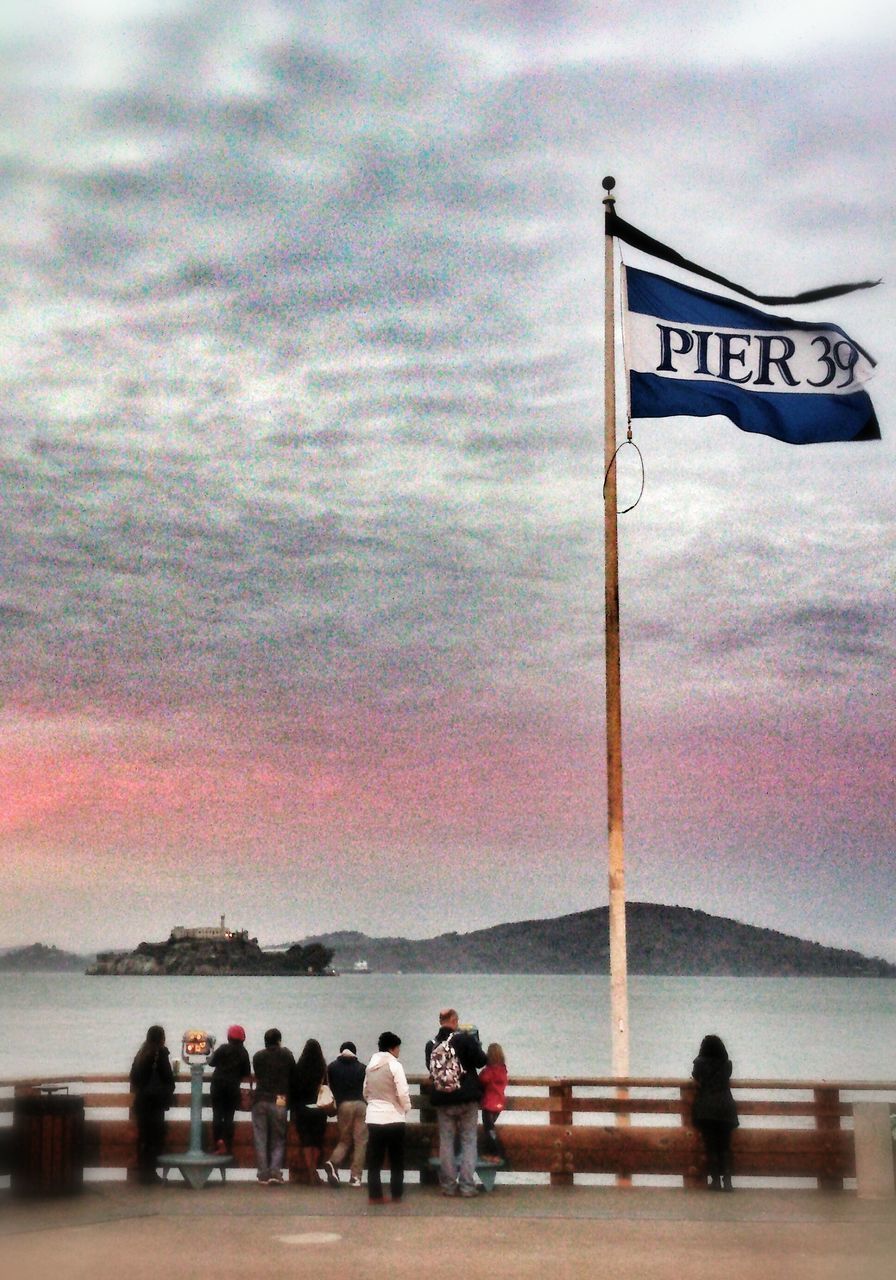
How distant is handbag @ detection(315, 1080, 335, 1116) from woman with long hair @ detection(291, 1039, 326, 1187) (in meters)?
0.03

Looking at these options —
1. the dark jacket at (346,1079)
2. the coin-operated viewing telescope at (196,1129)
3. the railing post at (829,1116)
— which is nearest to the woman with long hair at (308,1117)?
the dark jacket at (346,1079)

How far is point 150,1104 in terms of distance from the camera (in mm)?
15945

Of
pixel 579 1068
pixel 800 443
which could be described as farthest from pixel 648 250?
pixel 579 1068

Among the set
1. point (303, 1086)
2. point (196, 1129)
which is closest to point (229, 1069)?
point (303, 1086)

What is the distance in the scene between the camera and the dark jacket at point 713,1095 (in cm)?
1550

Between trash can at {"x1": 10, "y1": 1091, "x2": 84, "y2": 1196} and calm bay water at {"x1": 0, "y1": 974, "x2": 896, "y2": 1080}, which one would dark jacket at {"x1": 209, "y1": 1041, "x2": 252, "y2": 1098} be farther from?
calm bay water at {"x1": 0, "y1": 974, "x2": 896, "y2": 1080}

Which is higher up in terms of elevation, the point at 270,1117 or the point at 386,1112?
the point at 386,1112

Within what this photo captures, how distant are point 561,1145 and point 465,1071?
161 cm

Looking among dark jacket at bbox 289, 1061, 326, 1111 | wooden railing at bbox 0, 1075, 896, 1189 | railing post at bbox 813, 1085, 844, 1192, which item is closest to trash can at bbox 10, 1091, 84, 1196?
wooden railing at bbox 0, 1075, 896, 1189

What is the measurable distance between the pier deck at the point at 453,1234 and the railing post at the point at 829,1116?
6.4 inches

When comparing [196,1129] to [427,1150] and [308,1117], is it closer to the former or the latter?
[308,1117]

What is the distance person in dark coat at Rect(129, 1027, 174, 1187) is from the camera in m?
15.9

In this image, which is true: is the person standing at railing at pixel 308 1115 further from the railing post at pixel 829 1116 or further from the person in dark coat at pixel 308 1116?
the railing post at pixel 829 1116

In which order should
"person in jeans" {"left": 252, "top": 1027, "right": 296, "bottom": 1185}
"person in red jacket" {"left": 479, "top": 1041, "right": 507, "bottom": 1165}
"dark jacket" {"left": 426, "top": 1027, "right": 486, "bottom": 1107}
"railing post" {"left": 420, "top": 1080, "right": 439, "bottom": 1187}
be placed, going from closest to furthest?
"dark jacket" {"left": 426, "top": 1027, "right": 486, "bottom": 1107} < "person in red jacket" {"left": 479, "top": 1041, "right": 507, "bottom": 1165} < "railing post" {"left": 420, "top": 1080, "right": 439, "bottom": 1187} < "person in jeans" {"left": 252, "top": 1027, "right": 296, "bottom": 1185}
